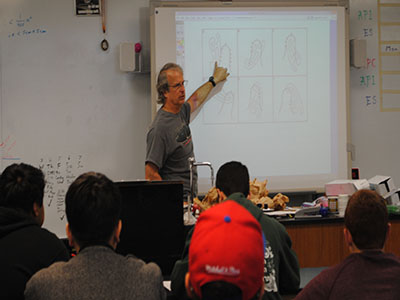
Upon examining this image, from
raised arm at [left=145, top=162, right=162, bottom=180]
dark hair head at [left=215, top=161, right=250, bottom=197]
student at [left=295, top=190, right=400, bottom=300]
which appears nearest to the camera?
student at [left=295, top=190, right=400, bottom=300]

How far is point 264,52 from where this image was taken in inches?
163

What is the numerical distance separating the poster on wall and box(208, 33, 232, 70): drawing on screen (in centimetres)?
91

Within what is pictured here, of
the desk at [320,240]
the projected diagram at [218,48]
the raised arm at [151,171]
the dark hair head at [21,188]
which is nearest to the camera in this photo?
the dark hair head at [21,188]

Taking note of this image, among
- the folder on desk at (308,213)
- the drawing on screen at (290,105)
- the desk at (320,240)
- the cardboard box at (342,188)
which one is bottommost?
the desk at (320,240)

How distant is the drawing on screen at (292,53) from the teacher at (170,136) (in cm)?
104

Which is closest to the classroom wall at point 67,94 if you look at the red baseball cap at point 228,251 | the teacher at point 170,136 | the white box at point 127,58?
the white box at point 127,58

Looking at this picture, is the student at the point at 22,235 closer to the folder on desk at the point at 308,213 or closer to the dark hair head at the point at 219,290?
the dark hair head at the point at 219,290

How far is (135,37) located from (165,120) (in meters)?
0.94

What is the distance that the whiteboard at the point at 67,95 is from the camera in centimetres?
402

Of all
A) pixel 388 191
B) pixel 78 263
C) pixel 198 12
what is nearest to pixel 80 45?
pixel 198 12

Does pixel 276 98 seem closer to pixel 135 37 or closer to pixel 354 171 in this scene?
pixel 354 171

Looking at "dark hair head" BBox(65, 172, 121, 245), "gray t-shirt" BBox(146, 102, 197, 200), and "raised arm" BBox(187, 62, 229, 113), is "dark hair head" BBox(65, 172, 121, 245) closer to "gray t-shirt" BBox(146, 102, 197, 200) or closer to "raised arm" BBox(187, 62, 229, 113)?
"gray t-shirt" BBox(146, 102, 197, 200)

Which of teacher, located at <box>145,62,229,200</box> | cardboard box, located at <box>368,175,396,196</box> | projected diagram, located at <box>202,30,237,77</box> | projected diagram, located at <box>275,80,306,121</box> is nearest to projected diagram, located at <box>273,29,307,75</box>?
projected diagram, located at <box>275,80,306,121</box>

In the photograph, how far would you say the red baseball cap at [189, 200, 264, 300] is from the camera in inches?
42.3
